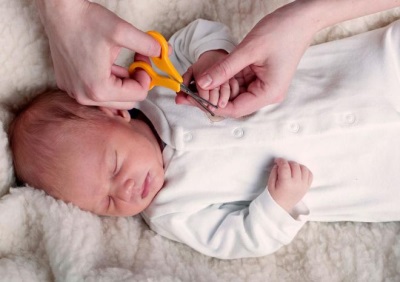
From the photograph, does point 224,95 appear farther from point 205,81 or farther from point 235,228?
point 235,228

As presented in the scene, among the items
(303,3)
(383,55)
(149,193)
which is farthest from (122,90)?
(383,55)

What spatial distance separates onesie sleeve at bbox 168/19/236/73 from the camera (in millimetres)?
1248

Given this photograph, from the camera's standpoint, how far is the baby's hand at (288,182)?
1105mm

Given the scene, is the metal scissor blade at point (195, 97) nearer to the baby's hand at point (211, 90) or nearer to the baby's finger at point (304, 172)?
the baby's hand at point (211, 90)

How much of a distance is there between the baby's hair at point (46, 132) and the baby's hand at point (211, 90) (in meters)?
0.19

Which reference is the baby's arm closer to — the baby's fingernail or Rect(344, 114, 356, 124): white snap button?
the baby's fingernail

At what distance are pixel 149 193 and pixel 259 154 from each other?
25 centimetres

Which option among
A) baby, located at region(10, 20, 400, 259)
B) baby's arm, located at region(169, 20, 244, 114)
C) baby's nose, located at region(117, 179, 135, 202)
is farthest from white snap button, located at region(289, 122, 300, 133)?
baby's nose, located at region(117, 179, 135, 202)

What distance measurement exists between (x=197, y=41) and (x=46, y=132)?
16.3 inches

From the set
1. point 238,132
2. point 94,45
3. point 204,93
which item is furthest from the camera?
point 238,132

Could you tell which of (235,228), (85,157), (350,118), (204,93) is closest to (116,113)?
(85,157)

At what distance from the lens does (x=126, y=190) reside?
110 centimetres

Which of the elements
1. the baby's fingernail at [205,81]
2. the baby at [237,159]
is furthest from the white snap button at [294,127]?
the baby's fingernail at [205,81]

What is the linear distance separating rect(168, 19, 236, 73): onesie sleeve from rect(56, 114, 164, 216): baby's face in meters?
0.26
